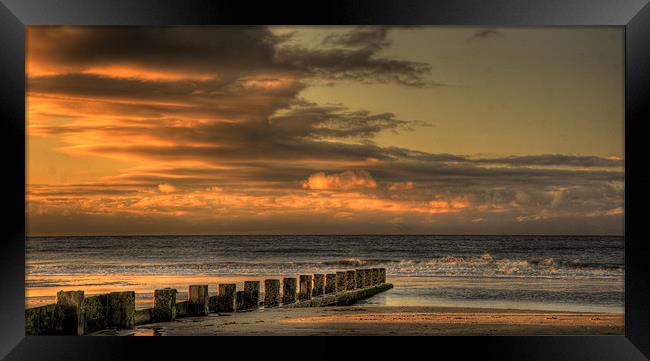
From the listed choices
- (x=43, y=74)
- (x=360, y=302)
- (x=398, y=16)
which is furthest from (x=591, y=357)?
(x=43, y=74)

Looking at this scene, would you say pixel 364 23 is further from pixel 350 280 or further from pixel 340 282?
pixel 350 280

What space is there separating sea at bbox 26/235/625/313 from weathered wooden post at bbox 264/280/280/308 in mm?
2516

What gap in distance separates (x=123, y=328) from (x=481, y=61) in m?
6.67

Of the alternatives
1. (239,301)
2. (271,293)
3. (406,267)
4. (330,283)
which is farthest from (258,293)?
(406,267)

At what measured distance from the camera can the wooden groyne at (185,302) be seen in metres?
6.67

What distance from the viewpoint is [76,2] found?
17.1 ft

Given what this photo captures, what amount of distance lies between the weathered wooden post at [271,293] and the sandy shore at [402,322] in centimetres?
9

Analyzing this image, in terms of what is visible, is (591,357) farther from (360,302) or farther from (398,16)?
(360,302)

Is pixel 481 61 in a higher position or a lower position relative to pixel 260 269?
higher

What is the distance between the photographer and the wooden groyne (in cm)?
667

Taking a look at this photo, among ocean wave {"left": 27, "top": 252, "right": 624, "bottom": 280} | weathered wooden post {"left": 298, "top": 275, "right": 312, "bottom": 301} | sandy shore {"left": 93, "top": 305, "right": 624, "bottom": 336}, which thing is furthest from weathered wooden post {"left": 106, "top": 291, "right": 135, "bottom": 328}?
ocean wave {"left": 27, "top": 252, "right": 624, "bottom": 280}

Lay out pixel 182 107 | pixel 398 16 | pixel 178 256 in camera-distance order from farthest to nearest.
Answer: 1. pixel 178 256
2. pixel 182 107
3. pixel 398 16

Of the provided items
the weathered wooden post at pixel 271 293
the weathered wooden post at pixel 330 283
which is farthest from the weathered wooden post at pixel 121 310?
the weathered wooden post at pixel 330 283

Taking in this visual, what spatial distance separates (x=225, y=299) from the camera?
8.39 meters
